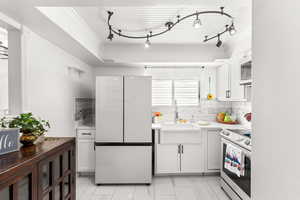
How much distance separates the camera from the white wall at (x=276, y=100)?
564 mm

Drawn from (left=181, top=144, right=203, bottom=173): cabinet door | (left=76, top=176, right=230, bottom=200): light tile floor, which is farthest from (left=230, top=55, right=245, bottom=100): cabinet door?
(left=76, top=176, right=230, bottom=200): light tile floor

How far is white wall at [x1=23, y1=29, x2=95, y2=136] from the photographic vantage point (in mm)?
1939

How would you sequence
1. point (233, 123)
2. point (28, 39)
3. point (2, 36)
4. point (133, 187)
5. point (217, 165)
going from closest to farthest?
point (28, 39) < point (2, 36) < point (133, 187) < point (217, 165) < point (233, 123)

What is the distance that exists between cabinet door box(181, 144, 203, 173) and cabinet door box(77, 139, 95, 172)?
157 centimetres

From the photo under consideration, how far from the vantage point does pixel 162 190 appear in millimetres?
2840

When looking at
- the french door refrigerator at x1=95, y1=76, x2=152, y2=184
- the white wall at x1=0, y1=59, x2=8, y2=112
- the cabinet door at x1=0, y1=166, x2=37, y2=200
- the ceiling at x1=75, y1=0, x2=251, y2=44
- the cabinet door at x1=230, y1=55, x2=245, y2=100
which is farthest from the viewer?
the french door refrigerator at x1=95, y1=76, x2=152, y2=184

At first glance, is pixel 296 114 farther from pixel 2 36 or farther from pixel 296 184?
pixel 2 36

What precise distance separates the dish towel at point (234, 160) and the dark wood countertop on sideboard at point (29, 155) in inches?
76.0

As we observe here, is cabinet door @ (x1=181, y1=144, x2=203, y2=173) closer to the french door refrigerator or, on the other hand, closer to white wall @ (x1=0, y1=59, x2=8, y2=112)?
the french door refrigerator

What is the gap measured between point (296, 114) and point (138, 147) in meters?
2.65

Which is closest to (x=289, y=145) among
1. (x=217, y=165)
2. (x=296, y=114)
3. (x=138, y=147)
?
(x=296, y=114)

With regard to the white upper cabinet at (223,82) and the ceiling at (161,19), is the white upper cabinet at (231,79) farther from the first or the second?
the ceiling at (161,19)

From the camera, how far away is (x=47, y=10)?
5.35 ft

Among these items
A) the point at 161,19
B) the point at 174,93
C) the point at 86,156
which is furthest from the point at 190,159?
the point at 161,19
